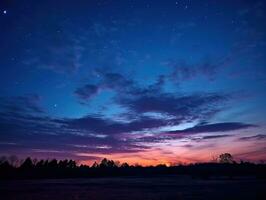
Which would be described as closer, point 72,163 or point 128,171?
point 128,171

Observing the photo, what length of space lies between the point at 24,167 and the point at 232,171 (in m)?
84.8

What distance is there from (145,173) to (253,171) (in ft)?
152

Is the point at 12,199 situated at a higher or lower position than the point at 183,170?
lower

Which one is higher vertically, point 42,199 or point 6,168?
point 6,168

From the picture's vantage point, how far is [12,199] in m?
24.0

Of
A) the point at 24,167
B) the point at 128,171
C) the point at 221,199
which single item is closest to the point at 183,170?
the point at 128,171

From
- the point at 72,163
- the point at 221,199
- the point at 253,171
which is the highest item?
the point at 72,163

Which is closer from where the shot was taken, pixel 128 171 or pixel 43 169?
pixel 43 169

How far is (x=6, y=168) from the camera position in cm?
11575

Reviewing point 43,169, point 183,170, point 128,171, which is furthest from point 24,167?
point 183,170

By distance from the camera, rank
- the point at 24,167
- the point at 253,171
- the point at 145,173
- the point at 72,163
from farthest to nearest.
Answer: the point at 72,163, the point at 145,173, the point at 24,167, the point at 253,171

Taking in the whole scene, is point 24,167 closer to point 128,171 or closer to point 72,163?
point 72,163

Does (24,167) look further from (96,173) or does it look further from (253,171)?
(253,171)

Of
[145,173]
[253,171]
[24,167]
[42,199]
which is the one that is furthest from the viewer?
[145,173]
